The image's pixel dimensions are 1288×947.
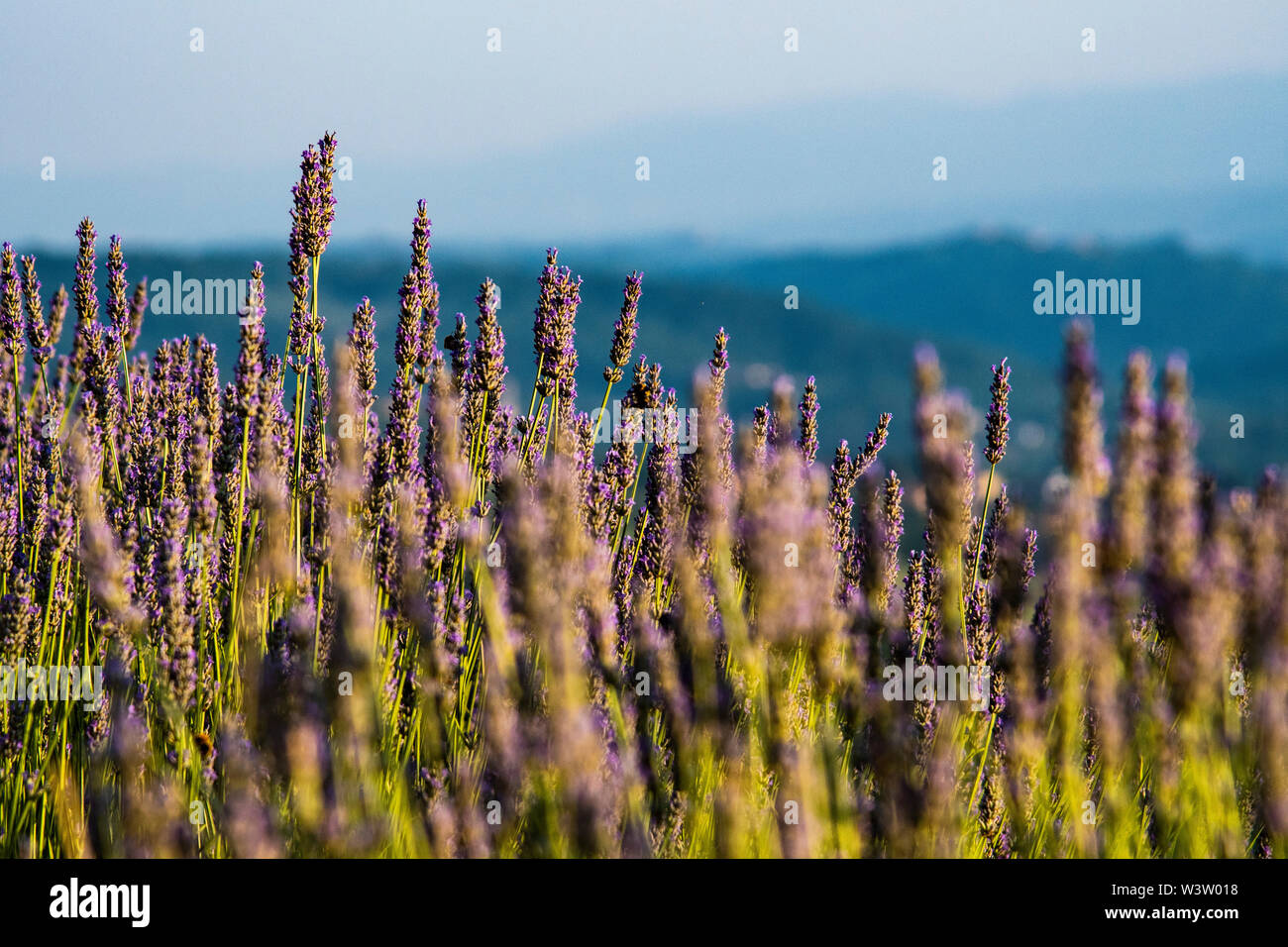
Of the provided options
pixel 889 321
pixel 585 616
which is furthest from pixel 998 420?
pixel 889 321

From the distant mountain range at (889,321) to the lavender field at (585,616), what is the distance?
1.17 feet

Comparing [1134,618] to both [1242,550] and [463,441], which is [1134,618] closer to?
[1242,550]

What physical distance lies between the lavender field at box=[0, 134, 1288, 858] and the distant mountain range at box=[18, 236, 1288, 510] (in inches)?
14.0

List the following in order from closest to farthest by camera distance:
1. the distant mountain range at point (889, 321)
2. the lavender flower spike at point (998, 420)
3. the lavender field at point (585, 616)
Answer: the lavender field at point (585, 616)
the lavender flower spike at point (998, 420)
the distant mountain range at point (889, 321)

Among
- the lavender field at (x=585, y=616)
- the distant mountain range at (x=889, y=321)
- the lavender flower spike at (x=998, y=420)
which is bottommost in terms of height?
Answer: the lavender field at (x=585, y=616)

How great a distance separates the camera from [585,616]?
205 centimetres

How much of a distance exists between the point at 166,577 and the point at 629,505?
1367mm

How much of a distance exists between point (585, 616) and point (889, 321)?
108 meters

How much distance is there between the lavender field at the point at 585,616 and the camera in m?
1.47

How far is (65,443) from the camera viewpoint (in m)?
3.13

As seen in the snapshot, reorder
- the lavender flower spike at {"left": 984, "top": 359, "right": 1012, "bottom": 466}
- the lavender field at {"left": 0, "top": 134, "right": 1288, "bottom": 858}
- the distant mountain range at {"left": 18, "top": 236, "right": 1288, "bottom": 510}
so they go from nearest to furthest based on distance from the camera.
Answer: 1. the lavender field at {"left": 0, "top": 134, "right": 1288, "bottom": 858}
2. the lavender flower spike at {"left": 984, "top": 359, "right": 1012, "bottom": 466}
3. the distant mountain range at {"left": 18, "top": 236, "right": 1288, "bottom": 510}

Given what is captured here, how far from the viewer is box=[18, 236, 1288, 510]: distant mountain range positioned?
173 ft

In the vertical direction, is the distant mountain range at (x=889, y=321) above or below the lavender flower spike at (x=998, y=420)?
above
